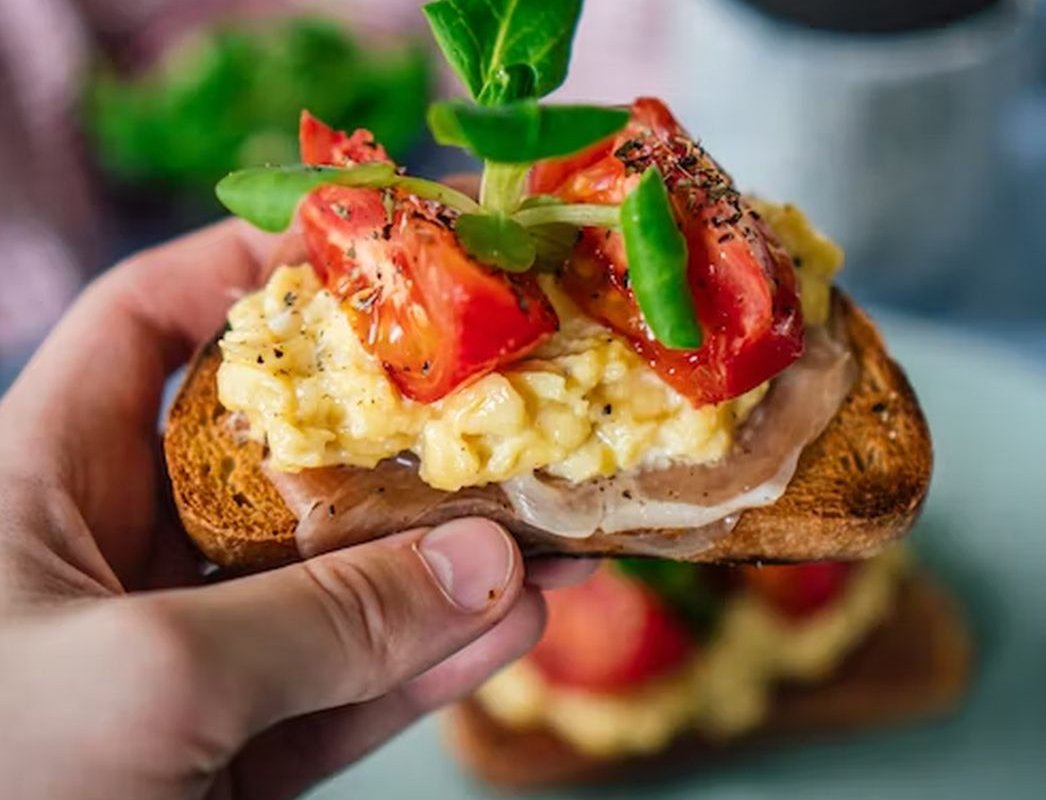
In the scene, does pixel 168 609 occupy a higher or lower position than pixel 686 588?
higher

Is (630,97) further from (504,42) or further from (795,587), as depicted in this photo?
(504,42)

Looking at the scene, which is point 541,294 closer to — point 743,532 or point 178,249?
point 743,532

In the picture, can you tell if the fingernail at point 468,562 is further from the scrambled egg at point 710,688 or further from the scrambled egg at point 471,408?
the scrambled egg at point 710,688

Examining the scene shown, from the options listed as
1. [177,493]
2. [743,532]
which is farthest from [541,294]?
[177,493]

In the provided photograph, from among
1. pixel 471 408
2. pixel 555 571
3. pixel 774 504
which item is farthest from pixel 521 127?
pixel 555 571

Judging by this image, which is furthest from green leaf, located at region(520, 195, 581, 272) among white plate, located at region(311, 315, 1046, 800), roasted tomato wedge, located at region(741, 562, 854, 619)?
white plate, located at region(311, 315, 1046, 800)
